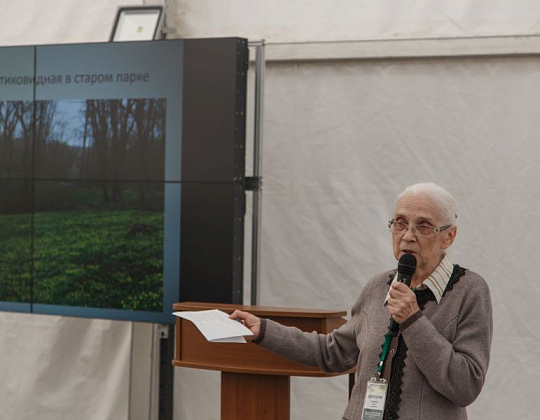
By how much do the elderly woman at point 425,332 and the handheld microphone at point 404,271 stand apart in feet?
0.08

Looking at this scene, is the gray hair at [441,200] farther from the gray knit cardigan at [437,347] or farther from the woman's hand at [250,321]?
the woman's hand at [250,321]

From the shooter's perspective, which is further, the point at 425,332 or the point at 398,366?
the point at 398,366

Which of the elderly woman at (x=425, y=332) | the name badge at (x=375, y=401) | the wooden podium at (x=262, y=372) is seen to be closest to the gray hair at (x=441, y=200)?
the elderly woman at (x=425, y=332)

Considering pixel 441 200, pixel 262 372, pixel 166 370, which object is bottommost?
pixel 166 370

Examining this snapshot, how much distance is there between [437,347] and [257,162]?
7.07 ft

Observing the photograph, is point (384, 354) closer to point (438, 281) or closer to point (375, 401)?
point (375, 401)

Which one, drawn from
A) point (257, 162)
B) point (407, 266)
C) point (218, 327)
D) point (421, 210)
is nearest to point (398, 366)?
point (407, 266)

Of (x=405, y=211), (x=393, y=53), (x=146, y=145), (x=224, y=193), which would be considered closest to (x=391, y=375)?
(x=405, y=211)

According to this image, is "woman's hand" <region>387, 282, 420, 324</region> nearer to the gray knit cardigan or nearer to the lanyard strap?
the gray knit cardigan

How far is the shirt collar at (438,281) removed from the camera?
247 cm

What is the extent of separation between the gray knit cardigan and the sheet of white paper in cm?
36

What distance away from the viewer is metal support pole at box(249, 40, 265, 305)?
14.1ft

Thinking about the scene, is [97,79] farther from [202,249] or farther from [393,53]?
[393,53]

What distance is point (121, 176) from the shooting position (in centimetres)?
434
